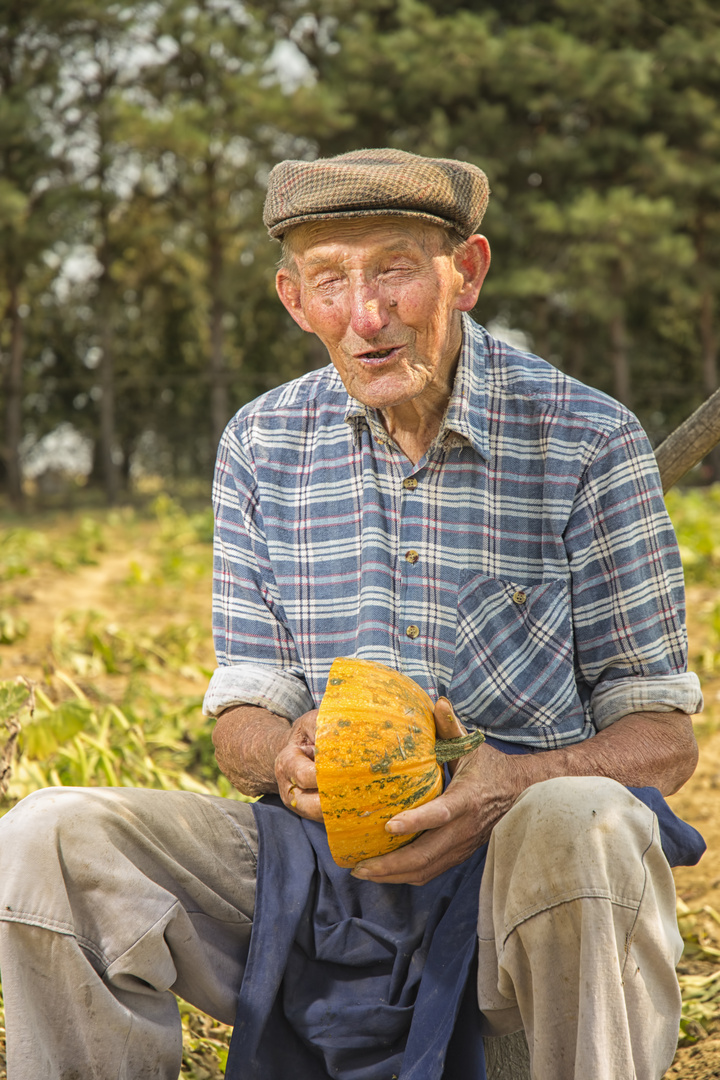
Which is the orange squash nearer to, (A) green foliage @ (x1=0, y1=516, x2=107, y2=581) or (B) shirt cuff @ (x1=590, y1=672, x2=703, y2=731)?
(B) shirt cuff @ (x1=590, y1=672, x2=703, y2=731)

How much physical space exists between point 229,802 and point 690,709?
3.38ft

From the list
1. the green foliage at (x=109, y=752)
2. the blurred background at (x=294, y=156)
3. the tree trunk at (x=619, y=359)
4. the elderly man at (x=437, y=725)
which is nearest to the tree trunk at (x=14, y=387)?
the blurred background at (x=294, y=156)

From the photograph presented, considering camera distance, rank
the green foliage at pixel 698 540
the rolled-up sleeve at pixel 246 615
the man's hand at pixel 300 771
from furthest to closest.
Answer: the green foliage at pixel 698 540, the rolled-up sleeve at pixel 246 615, the man's hand at pixel 300 771

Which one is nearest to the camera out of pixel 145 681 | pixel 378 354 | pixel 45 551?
pixel 378 354

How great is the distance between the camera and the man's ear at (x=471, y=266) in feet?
8.17

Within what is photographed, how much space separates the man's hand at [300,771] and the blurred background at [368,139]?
32.7 ft

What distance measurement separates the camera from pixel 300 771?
2158 mm

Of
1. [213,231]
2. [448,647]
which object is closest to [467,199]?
[448,647]

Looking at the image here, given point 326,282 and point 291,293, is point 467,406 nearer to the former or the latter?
point 326,282

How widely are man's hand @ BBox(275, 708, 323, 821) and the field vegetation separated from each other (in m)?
0.75

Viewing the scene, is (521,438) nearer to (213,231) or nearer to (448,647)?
(448,647)

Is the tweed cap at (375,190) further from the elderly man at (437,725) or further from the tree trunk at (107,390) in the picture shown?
the tree trunk at (107,390)

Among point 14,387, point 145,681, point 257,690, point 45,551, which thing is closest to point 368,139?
point 14,387

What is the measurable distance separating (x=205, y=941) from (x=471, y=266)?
1641 millimetres
